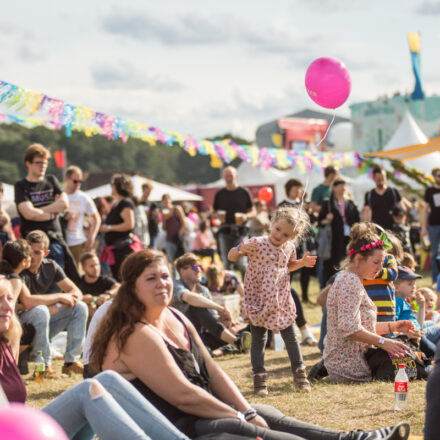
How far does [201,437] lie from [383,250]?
258cm

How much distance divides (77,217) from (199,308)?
2017 millimetres

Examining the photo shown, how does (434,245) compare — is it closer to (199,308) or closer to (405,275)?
(199,308)

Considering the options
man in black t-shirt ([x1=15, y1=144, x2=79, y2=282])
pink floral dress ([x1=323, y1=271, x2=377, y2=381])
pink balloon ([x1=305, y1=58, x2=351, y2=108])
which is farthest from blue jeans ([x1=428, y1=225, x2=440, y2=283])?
pink floral dress ([x1=323, y1=271, x2=377, y2=381])

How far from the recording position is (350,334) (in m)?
5.32

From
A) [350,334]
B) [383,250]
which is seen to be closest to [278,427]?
[350,334]

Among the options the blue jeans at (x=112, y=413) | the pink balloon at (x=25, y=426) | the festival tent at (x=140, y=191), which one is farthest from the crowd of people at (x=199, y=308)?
the festival tent at (x=140, y=191)

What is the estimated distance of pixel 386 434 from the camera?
3.62 meters

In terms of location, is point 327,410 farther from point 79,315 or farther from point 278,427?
point 79,315

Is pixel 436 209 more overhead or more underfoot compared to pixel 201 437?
more overhead

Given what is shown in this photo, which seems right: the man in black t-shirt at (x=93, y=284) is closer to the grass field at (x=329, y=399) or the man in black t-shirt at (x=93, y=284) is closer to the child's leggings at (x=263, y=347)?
the grass field at (x=329, y=399)

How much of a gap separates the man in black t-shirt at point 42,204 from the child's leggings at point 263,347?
253cm

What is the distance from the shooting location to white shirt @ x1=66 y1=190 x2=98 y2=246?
8.46 m

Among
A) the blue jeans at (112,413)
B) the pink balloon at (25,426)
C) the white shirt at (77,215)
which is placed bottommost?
the blue jeans at (112,413)

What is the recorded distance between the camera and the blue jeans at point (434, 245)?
11.4 meters
